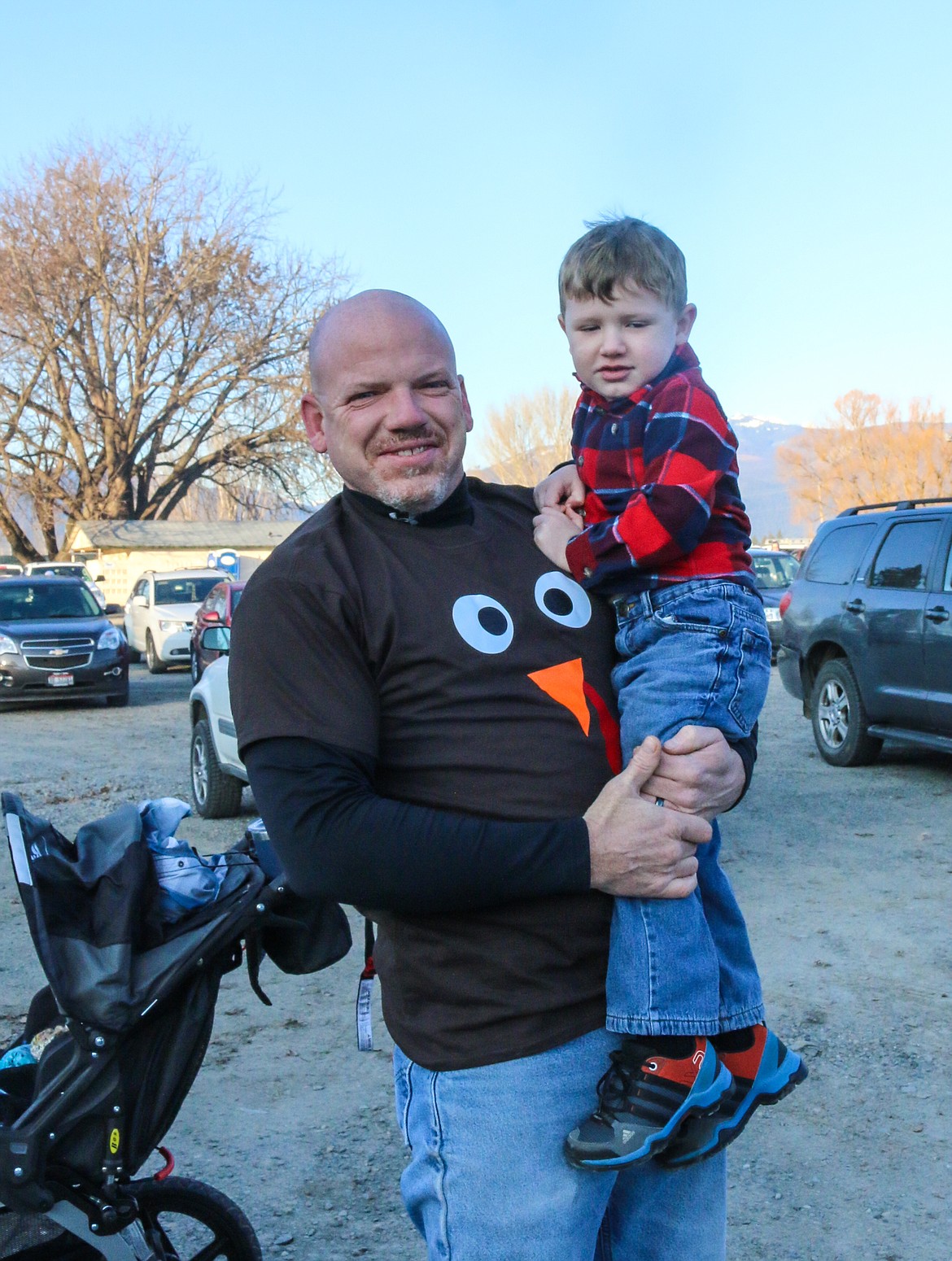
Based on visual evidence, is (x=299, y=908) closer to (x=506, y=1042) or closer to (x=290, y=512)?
(x=506, y=1042)

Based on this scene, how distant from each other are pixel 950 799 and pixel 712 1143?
7369 millimetres

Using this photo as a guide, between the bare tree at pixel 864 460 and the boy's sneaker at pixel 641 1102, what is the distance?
73.5 m

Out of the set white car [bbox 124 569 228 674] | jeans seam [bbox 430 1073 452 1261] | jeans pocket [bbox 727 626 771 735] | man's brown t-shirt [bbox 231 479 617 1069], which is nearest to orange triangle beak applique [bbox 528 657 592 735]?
man's brown t-shirt [bbox 231 479 617 1069]

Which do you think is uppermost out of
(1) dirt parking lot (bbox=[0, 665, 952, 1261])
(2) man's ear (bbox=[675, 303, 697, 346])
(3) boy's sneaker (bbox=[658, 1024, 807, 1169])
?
(2) man's ear (bbox=[675, 303, 697, 346])

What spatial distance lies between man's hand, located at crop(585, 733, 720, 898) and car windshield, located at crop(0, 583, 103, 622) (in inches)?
621

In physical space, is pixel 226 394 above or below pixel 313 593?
above

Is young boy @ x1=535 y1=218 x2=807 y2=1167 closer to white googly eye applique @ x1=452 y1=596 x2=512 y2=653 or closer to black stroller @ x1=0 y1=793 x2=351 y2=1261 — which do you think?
white googly eye applique @ x1=452 y1=596 x2=512 y2=653

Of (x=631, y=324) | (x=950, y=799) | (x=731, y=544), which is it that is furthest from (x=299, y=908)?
(x=950, y=799)

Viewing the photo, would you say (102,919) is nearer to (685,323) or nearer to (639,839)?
(639,839)

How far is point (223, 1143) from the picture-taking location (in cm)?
380

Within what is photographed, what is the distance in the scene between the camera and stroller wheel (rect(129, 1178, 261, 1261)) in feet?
8.48

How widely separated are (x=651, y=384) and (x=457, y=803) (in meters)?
0.92

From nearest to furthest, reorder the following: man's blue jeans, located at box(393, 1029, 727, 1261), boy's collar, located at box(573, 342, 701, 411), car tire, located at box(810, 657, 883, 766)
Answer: man's blue jeans, located at box(393, 1029, 727, 1261) < boy's collar, located at box(573, 342, 701, 411) < car tire, located at box(810, 657, 883, 766)

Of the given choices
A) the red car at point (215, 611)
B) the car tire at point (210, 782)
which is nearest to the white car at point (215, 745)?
the car tire at point (210, 782)
